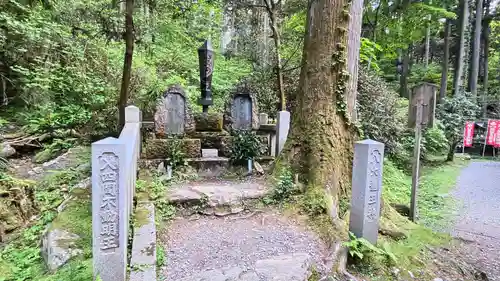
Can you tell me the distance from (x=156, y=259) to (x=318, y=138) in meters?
2.60

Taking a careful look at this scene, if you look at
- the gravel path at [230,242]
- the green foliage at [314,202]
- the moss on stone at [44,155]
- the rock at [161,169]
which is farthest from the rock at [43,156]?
the green foliage at [314,202]

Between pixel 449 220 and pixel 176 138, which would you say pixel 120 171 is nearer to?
pixel 176 138

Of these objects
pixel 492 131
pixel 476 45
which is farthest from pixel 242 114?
pixel 476 45

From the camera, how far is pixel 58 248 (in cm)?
320

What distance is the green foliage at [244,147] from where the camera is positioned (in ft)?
18.8

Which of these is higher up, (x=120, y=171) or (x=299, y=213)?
(x=120, y=171)

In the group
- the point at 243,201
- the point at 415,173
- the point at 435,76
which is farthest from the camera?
the point at 435,76

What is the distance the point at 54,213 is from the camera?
180 inches

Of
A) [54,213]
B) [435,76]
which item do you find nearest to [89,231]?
[54,213]

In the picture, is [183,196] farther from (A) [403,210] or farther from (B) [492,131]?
(B) [492,131]

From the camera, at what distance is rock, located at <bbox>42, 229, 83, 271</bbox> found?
3078 mm

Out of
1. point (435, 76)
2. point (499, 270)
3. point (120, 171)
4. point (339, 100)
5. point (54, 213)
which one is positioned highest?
point (435, 76)

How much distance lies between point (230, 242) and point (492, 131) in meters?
14.8

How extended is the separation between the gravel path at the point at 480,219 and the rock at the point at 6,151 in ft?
27.4
